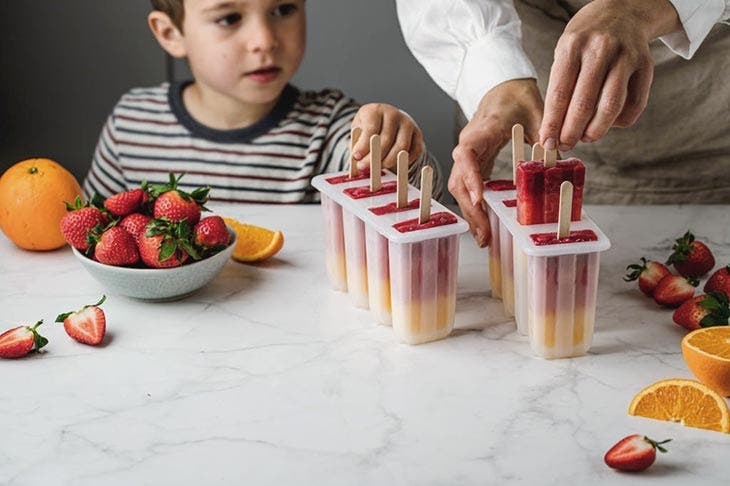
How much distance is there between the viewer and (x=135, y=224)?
1.42 metres

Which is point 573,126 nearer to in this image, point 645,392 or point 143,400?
point 645,392

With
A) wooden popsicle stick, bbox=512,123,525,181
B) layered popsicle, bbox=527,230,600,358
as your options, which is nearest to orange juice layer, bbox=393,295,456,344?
layered popsicle, bbox=527,230,600,358

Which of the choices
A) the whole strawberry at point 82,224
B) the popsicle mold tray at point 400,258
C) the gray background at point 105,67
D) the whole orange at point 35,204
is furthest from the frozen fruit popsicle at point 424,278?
the gray background at point 105,67

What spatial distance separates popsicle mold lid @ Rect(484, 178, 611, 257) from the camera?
1192mm

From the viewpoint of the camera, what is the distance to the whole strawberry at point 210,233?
144 centimetres

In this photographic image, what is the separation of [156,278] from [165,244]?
0.18ft

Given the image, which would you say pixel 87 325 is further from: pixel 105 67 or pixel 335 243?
pixel 105 67

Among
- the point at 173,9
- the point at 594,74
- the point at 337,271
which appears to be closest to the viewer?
the point at 594,74

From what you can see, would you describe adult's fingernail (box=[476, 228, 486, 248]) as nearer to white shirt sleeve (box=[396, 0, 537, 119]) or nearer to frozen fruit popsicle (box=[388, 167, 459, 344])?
frozen fruit popsicle (box=[388, 167, 459, 344])

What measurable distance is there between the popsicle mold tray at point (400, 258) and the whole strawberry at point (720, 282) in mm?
381

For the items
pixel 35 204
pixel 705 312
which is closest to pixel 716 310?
pixel 705 312

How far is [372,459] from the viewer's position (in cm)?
106

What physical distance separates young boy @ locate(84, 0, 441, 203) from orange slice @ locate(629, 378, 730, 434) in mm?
1046

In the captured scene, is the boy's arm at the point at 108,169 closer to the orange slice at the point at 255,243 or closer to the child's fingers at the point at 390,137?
the orange slice at the point at 255,243
